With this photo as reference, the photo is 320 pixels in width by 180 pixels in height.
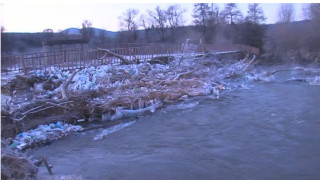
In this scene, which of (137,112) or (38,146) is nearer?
(38,146)

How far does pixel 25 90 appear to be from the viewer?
60.5 ft

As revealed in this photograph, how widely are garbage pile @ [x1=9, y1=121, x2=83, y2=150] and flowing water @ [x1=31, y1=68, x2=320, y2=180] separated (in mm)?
476

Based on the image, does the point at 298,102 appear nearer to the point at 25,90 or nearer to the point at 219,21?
the point at 25,90

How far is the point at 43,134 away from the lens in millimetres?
12297

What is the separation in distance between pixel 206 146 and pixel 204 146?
57 millimetres

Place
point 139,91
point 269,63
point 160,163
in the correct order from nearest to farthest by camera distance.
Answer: point 160,163 < point 139,91 < point 269,63

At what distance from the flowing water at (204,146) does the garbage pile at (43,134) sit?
0.48m

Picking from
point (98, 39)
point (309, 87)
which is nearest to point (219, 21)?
point (98, 39)

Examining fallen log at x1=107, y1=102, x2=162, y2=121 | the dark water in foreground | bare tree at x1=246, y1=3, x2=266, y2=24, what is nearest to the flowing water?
the dark water in foreground

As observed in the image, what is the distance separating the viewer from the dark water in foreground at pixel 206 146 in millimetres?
8531

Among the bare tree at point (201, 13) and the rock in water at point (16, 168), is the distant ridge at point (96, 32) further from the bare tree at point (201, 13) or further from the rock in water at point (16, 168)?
the rock in water at point (16, 168)

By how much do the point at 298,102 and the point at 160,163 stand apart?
9.56 metres

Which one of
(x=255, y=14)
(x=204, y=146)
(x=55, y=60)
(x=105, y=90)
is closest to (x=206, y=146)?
(x=204, y=146)

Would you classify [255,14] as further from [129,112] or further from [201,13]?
[129,112]
